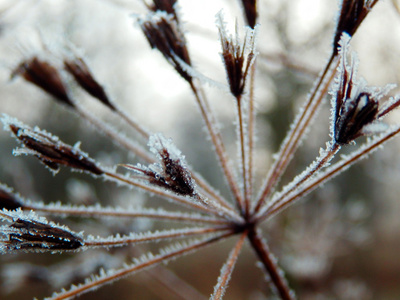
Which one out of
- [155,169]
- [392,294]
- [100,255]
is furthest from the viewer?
[392,294]

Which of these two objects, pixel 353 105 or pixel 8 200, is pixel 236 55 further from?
pixel 8 200

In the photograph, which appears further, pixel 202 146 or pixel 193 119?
pixel 202 146

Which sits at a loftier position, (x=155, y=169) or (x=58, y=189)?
(x=58, y=189)

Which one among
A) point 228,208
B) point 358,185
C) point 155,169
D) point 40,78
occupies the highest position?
point 40,78

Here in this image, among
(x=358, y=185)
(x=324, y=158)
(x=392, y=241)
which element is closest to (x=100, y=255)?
(x=324, y=158)

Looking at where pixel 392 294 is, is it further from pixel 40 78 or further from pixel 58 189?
pixel 40 78

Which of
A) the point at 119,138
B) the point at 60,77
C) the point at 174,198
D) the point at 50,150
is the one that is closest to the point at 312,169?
the point at 174,198
